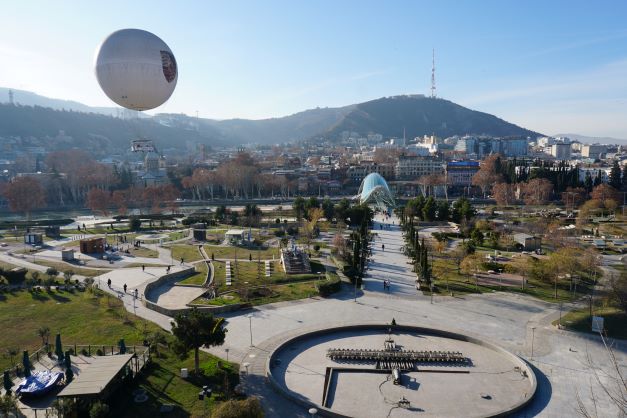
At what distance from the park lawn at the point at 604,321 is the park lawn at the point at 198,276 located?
67.6 ft

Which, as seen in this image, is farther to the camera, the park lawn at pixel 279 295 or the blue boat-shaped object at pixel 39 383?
the park lawn at pixel 279 295

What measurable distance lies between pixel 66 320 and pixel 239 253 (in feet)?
A: 54.9

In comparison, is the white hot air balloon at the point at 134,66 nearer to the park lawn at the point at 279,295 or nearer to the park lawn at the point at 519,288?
the park lawn at the point at 279,295

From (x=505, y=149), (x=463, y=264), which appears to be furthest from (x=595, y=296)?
(x=505, y=149)

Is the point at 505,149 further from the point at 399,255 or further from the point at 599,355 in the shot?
the point at 599,355

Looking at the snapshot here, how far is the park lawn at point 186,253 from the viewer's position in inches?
1406

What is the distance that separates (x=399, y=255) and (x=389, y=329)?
56.7 feet

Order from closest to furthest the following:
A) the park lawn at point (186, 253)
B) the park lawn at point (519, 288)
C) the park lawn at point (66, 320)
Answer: the park lawn at point (66, 320) → the park lawn at point (519, 288) → the park lawn at point (186, 253)

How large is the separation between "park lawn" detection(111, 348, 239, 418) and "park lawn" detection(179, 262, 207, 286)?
10.9 metres

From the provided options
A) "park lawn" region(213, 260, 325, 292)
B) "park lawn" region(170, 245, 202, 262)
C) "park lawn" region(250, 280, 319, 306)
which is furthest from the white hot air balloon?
"park lawn" region(250, 280, 319, 306)

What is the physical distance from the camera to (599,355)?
18.4 metres

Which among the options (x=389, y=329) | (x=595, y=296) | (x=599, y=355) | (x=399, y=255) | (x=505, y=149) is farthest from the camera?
(x=505, y=149)

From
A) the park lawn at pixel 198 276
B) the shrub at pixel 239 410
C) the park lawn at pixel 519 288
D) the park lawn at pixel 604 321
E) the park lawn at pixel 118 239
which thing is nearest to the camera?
the shrub at pixel 239 410

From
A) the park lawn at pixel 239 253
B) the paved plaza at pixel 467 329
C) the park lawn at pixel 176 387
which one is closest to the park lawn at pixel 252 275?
the park lawn at pixel 239 253
